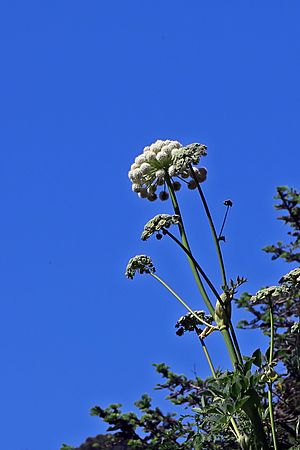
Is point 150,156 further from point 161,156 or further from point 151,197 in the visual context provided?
point 151,197

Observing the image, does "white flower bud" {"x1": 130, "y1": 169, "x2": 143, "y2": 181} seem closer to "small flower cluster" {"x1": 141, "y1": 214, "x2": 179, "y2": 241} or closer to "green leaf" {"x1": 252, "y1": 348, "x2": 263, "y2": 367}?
"small flower cluster" {"x1": 141, "y1": 214, "x2": 179, "y2": 241}

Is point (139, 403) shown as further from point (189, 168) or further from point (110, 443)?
point (189, 168)

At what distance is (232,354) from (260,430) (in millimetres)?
259

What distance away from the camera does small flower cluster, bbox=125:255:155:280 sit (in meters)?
3.45

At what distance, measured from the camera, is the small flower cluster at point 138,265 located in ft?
11.3

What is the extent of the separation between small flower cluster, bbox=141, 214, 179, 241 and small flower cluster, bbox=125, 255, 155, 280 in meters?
0.16

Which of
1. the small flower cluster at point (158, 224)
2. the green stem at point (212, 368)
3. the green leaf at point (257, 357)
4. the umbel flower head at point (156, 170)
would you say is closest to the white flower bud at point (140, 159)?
the umbel flower head at point (156, 170)

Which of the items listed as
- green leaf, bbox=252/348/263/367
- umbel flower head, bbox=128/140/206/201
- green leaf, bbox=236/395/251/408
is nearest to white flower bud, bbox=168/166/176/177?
umbel flower head, bbox=128/140/206/201

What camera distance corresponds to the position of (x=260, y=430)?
3006 millimetres

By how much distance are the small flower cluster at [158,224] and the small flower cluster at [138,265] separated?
0.16 metres

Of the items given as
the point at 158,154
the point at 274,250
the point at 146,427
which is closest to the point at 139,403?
the point at 146,427

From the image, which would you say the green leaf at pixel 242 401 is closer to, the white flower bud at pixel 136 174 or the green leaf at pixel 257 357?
the green leaf at pixel 257 357

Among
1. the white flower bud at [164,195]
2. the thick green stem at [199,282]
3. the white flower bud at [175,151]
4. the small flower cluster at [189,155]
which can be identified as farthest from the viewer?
the white flower bud at [164,195]

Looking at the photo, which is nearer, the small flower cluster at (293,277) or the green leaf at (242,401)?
the green leaf at (242,401)
